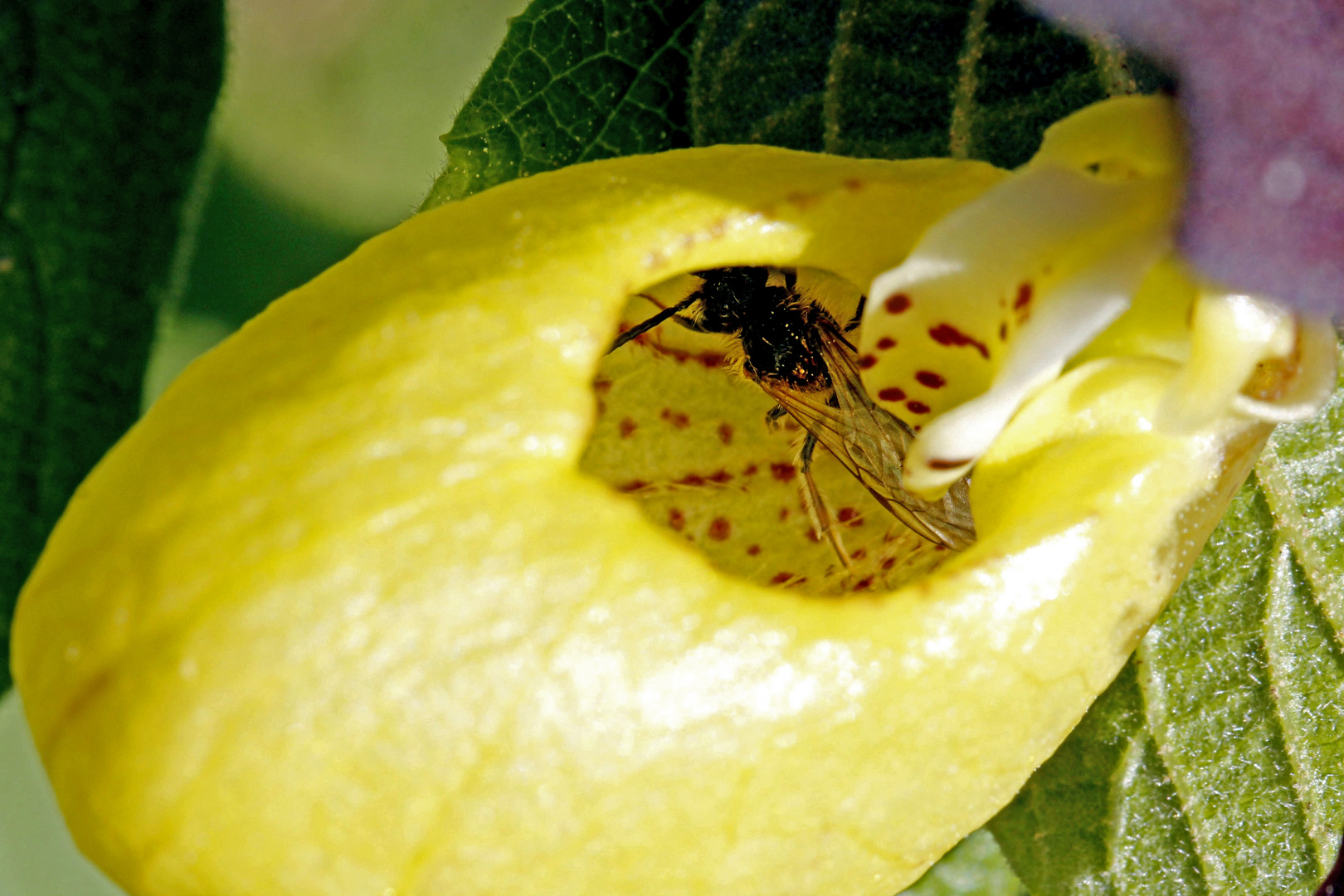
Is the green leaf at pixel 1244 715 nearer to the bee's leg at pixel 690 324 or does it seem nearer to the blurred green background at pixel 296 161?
the bee's leg at pixel 690 324

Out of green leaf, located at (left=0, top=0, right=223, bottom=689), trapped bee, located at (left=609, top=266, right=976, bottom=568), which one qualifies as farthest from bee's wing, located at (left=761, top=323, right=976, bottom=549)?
green leaf, located at (left=0, top=0, right=223, bottom=689)

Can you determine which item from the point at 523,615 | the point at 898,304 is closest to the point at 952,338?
the point at 898,304

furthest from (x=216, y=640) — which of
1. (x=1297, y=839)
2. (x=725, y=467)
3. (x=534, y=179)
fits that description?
(x=1297, y=839)

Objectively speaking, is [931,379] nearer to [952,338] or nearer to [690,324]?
[952,338]

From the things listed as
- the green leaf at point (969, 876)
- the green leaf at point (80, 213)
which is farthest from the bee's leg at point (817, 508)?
the green leaf at point (969, 876)

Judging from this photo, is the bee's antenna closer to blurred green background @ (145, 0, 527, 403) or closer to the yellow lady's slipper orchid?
the yellow lady's slipper orchid

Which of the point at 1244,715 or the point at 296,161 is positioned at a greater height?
the point at 1244,715

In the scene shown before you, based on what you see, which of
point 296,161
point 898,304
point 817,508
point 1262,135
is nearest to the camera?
point 1262,135
